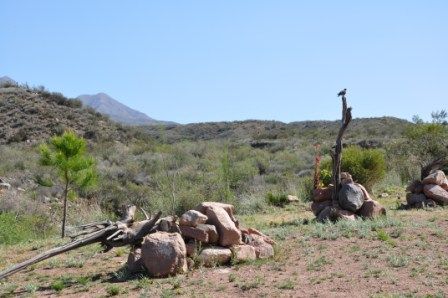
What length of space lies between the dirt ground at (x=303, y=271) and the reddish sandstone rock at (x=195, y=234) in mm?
502

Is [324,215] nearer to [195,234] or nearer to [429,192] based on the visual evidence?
[429,192]

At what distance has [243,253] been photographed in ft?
28.1

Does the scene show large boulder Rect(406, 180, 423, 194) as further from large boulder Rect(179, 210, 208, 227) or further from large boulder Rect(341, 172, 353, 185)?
large boulder Rect(179, 210, 208, 227)

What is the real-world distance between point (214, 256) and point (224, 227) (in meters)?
0.49

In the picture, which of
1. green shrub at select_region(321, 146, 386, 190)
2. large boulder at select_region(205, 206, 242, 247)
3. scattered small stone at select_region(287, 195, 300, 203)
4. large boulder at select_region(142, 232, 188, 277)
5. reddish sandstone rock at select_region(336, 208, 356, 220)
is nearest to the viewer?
large boulder at select_region(142, 232, 188, 277)

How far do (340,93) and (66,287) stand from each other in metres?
7.52

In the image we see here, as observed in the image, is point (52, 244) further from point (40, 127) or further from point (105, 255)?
point (40, 127)

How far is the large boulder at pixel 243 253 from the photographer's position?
848 centimetres

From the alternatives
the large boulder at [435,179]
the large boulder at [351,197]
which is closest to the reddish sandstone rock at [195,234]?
the large boulder at [351,197]

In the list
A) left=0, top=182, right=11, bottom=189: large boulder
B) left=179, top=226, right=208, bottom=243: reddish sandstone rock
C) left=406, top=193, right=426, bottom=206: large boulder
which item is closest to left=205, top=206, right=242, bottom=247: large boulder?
left=179, top=226, right=208, bottom=243: reddish sandstone rock

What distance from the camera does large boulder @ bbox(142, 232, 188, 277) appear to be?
7.87 metres

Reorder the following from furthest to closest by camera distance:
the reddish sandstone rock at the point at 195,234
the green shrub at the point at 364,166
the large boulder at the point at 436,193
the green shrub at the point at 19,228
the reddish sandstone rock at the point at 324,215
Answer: the green shrub at the point at 364,166 → the large boulder at the point at 436,193 → the green shrub at the point at 19,228 → the reddish sandstone rock at the point at 324,215 → the reddish sandstone rock at the point at 195,234

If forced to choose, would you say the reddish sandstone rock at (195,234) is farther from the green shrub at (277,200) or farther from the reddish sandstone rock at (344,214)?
the green shrub at (277,200)

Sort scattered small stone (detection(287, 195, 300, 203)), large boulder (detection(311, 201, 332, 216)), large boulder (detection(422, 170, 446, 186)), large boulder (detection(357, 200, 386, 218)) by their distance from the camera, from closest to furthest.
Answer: large boulder (detection(357, 200, 386, 218)) < large boulder (detection(311, 201, 332, 216)) < large boulder (detection(422, 170, 446, 186)) < scattered small stone (detection(287, 195, 300, 203))
